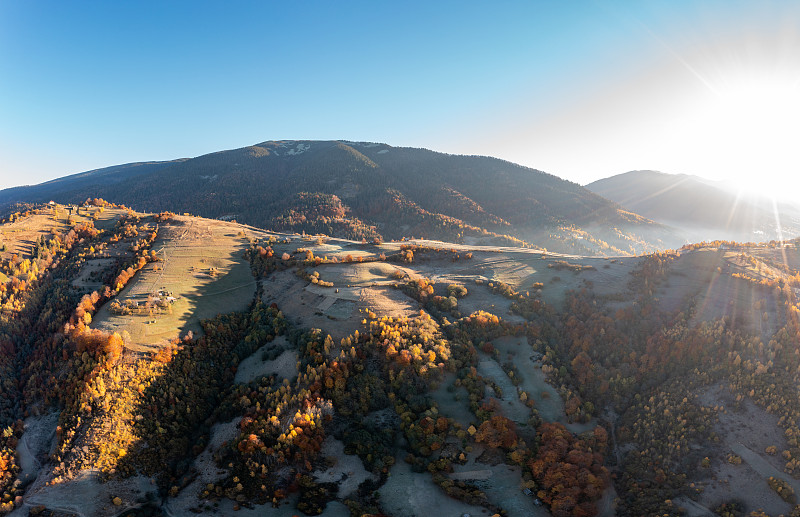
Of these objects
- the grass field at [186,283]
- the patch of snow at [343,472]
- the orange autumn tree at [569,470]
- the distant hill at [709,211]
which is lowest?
the patch of snow at [343,472]

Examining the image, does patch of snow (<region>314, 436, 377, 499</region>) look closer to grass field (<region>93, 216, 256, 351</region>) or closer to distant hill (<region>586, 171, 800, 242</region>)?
grass field (<region>93, 216, 256, 351</region>)

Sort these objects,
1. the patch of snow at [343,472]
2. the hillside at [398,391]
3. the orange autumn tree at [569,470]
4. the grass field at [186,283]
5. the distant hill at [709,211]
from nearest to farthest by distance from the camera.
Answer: the orange autumn tree at [569,470]
the hillside at [398,391]
the patch of snow at [343,472]
the grass field at [186,283]
the distant hill at [709,211]

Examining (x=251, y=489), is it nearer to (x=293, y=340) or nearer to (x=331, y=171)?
(x=293, y=340)

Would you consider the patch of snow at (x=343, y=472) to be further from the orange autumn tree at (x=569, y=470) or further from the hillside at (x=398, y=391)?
the orange autumn tree at (x=569, y=470)

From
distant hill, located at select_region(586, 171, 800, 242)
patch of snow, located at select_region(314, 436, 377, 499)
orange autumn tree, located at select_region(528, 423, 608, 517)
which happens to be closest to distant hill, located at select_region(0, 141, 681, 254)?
distant hill, located at select_region(586, 171, 800, 242)

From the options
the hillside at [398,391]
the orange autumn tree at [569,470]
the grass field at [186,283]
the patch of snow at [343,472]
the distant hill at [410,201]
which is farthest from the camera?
the distant hill at [410,201]

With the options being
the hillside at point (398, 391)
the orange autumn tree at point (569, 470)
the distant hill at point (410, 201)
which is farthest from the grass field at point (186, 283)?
the distant hill at point (410, 201)

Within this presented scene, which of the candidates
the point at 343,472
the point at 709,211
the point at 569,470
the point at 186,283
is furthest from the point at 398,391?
the point at 709,211

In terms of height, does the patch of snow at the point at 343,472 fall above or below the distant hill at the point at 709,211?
below
